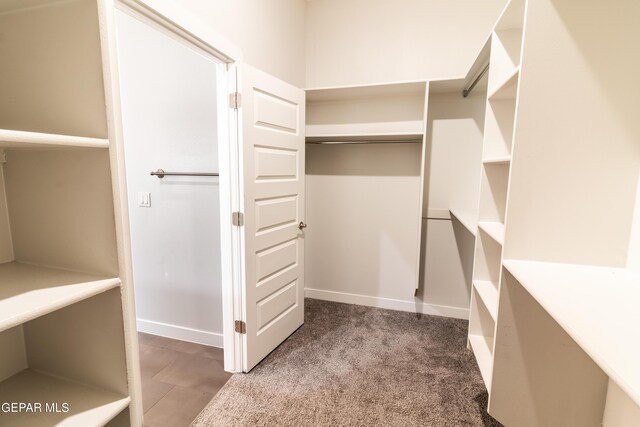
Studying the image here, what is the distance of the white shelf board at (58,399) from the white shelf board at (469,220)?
182 cm

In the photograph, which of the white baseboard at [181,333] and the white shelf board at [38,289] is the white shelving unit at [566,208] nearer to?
the white shelf board at [38,289]

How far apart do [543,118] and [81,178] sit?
1.55 metres

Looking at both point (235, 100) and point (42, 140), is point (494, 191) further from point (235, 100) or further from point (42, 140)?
point (42, 140)

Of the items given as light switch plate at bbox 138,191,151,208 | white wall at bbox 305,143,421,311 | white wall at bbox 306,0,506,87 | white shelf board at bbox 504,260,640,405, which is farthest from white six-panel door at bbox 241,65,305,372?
white shelf board at bbox 504,260,640,405

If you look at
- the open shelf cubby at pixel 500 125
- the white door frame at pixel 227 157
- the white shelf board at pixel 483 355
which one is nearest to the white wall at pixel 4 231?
the white door frame at pixel 227 157

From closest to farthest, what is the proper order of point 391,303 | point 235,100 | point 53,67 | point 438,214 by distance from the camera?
point 53,67, point 235,100, point 438,214, point 391,303

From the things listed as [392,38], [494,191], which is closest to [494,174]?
[494,191]

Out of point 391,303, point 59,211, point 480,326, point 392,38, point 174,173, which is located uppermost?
point 392,38

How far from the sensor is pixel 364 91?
271 cm

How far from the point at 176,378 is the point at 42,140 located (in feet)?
6.17

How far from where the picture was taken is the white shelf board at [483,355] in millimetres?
1400

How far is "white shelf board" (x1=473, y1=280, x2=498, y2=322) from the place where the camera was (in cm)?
142

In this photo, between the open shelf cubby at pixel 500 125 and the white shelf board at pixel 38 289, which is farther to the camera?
the open shelf cubby at pixel 500 125

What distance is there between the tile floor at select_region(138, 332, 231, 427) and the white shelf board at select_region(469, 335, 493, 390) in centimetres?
157
